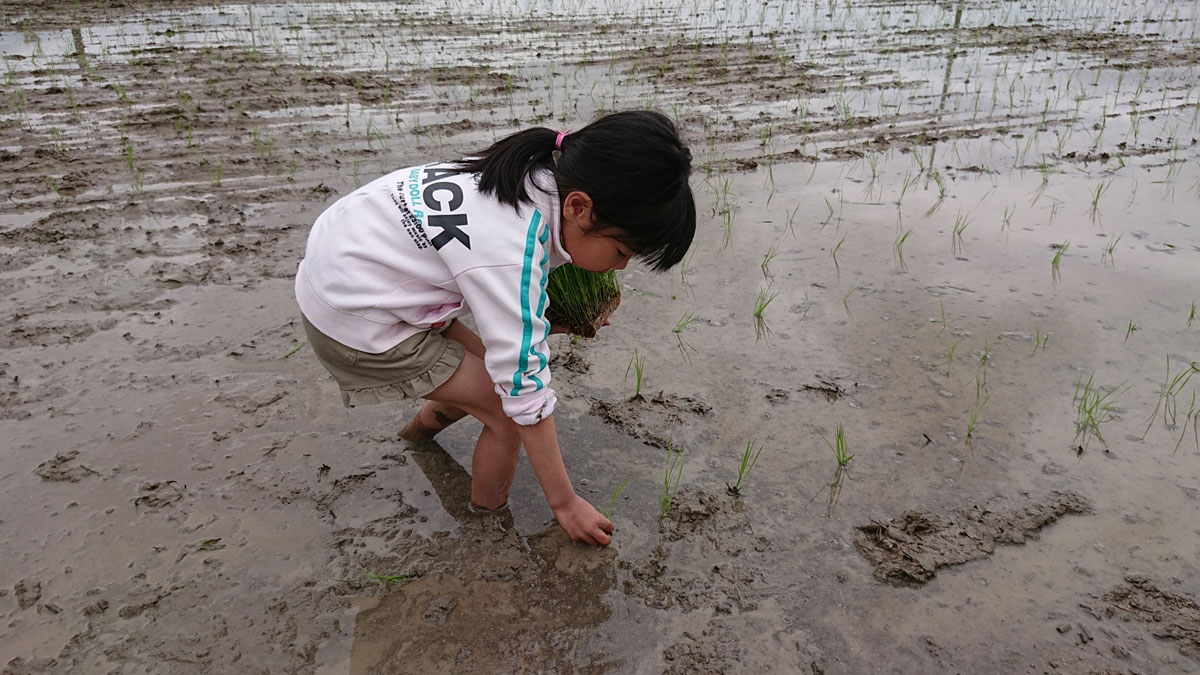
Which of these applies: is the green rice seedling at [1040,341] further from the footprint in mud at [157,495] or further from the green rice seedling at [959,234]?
the footprint in mud at [157,495]

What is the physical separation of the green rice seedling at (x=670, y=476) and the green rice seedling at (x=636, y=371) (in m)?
0.24

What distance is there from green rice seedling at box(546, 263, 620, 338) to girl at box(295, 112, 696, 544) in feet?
1.92

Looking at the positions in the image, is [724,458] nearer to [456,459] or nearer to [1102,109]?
[456,459]

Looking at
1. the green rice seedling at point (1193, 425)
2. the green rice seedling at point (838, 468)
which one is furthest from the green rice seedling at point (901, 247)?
the green rice seedling at point (838, 468)

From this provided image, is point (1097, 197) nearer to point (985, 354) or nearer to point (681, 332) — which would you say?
point (985, 354)

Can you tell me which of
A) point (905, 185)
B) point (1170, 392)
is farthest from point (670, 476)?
point (905, 185)

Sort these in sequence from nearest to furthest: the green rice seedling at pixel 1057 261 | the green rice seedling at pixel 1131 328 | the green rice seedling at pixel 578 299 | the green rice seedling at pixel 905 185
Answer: the green rice seedling at pixel 578 299 → the green rice seedling at pixel 1131 328 → the green rice seedling at pixel 1057 261 → the green rice seedling at pixel 905 185

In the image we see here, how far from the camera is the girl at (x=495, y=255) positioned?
5.23 feet

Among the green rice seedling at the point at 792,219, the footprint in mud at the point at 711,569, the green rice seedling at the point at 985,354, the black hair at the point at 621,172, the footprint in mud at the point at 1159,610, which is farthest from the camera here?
the green rice seedling at the point at 792,219

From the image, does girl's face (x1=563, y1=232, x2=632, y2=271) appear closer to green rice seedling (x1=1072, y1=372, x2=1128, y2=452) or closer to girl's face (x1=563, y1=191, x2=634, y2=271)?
girl's face (x1=563, y1=191, x2=634, y2=271)

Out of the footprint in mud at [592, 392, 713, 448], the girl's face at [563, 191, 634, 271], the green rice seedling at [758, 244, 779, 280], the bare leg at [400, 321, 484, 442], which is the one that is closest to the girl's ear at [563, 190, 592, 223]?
the girl's face at [563, 191, 634, 271]

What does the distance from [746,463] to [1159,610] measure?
980mm

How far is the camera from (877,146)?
4.68 meters

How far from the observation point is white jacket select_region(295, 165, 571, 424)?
1598mm
